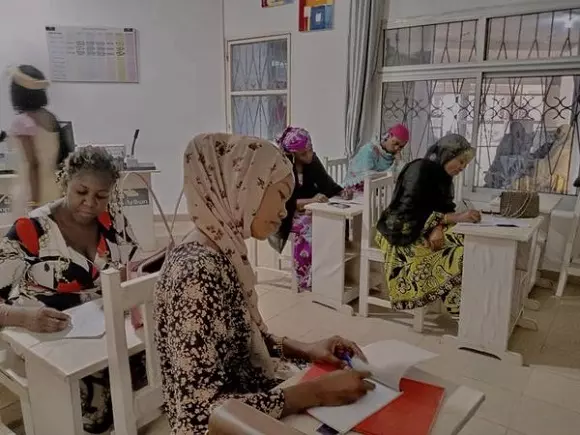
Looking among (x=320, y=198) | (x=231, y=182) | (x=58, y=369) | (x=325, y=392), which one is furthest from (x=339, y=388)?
(x=320, y=198)

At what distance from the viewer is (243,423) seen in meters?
0.52

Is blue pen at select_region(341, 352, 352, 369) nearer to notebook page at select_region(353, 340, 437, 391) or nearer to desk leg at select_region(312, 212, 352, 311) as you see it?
notebook page at select_region(353, 340, 437, 391)

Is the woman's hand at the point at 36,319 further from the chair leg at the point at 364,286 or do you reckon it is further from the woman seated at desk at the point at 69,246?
the chair leg at the point at 364,286

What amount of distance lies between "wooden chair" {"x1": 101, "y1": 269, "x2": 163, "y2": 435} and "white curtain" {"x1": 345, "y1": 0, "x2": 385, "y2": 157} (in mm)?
3470

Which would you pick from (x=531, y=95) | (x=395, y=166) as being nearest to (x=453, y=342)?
(x=395, y=166)

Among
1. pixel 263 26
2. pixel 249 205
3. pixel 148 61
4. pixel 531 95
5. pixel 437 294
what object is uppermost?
pixel 263 26

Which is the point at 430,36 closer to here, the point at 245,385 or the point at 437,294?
the point at 437,294

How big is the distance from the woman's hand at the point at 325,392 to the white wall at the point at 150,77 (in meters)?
4.49

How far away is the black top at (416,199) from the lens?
2750mm

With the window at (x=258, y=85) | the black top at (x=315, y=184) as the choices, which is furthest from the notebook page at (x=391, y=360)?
the window at (x=258, y=85)

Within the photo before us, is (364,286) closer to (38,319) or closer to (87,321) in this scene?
(87,321)

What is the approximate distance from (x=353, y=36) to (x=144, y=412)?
3.86m

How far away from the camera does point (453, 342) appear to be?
2.75 m

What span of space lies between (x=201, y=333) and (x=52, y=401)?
83cm
